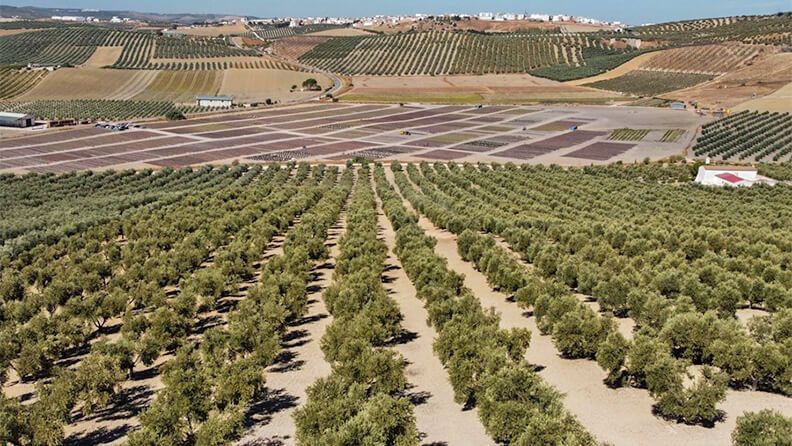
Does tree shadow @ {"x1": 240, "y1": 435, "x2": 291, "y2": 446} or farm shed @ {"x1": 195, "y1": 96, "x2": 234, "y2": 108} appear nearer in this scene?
tree shadow @ {"x1": 240, "y1": 435, "x2": 291, "y2": 446}

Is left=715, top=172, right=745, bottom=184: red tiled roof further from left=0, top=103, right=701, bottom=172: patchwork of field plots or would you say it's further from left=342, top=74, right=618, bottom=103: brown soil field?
left=342, top=74, right=618, bottom=103: brown soil field

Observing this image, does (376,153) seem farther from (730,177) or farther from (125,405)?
(125,405)

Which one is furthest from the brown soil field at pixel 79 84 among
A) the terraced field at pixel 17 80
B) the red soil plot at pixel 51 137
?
the red soil plot at pixel 51 137

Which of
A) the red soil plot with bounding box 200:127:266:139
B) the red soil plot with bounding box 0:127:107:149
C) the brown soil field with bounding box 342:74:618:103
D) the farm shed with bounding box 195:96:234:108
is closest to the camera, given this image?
the red soil plot with bounding box 0:127:107:149

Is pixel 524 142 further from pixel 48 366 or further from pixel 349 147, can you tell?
pixel 48 366

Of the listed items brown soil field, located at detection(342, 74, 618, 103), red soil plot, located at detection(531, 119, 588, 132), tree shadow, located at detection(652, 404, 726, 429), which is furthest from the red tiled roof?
brown soil field, located at detection(342, 74, 618, 103)

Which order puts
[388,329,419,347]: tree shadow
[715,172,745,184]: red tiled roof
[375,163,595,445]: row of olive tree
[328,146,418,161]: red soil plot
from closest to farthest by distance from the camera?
[375,163,595,445]: row of olive tree → [388,329,419,347]: tree shadow → [715,172,745,184]: red tiled roof → [328,146,418,161]: red soil plot
